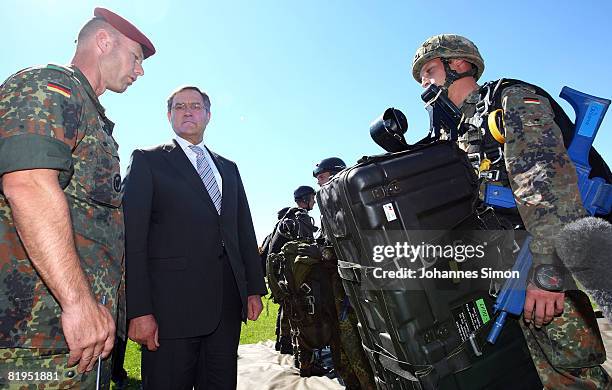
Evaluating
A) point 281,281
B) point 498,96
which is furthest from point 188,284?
point 281,281

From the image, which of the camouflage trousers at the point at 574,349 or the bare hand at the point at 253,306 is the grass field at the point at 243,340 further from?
the camouflage trousers at the point at 574,349

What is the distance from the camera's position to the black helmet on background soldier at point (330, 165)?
6.03 metres

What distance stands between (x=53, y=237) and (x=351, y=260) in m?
1.57

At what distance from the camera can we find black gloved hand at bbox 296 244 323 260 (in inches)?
187

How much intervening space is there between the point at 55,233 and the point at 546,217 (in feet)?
8.18

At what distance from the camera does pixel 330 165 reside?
6074 millimetres

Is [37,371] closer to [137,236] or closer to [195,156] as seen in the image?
[137,236]

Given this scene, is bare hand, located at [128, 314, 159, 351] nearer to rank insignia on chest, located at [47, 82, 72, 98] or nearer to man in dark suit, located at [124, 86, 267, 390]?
man in dark suit, located at [124, 86, 267, 390]

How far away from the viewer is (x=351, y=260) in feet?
7.31

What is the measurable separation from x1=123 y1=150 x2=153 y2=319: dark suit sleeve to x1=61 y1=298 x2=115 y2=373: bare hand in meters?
0.82

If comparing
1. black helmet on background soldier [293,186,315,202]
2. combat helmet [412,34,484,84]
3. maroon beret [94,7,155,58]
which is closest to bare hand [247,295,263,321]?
maroon beret [94,7,155,58]

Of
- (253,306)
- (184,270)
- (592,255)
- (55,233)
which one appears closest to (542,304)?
(592,255)

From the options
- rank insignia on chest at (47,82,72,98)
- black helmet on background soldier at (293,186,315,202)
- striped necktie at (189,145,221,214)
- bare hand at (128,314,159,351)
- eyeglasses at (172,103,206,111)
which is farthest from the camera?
black helmet on background soldier at (293,186,315,202)

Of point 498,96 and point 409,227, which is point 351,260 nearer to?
point 409,227
